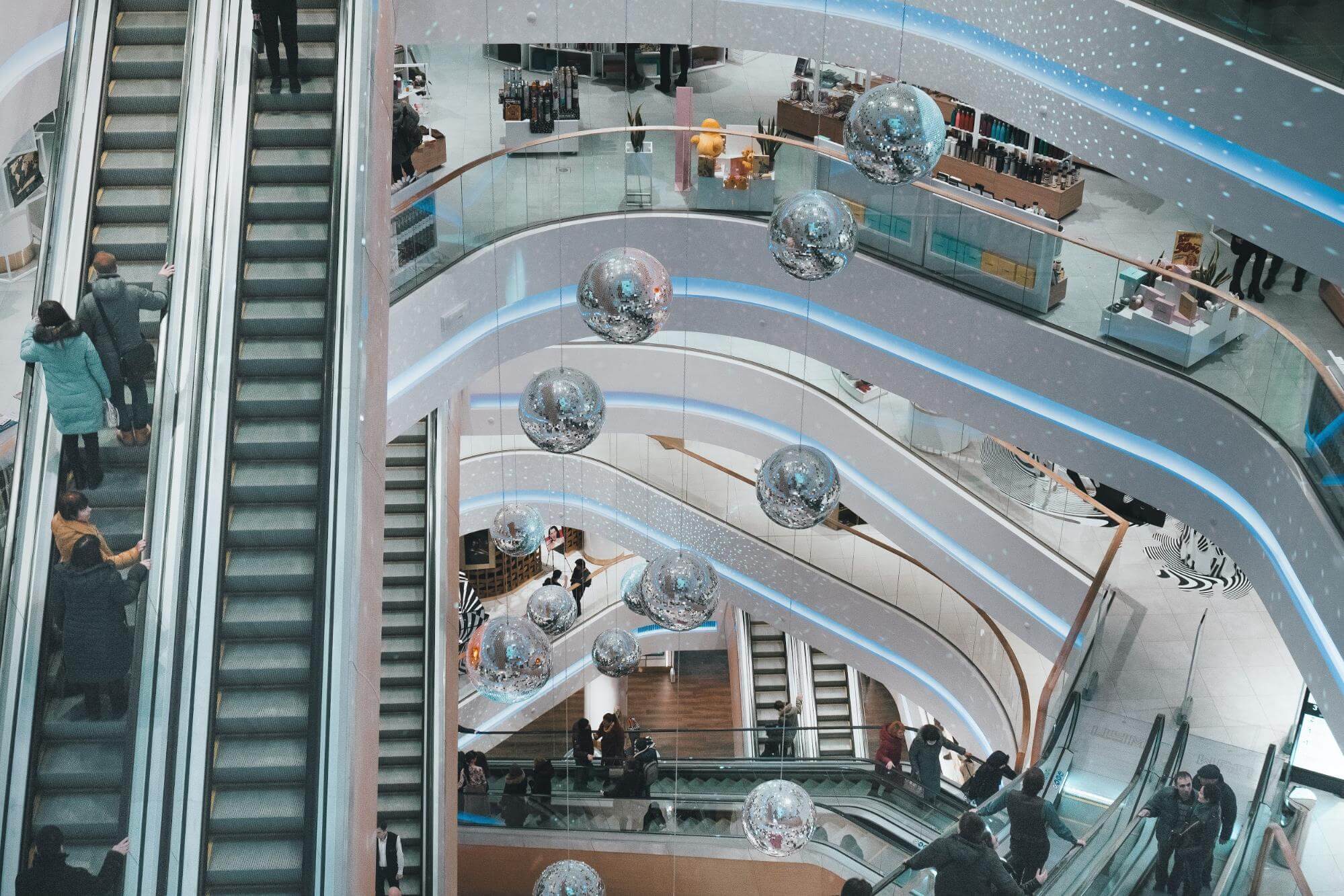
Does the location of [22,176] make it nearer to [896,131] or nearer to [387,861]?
[387,861]

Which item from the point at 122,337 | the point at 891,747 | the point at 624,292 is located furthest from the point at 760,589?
the point at 122,337

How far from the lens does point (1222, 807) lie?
906cm

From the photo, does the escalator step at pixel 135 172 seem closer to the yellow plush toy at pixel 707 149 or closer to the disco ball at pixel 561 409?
the disco ball at pixel 561 409

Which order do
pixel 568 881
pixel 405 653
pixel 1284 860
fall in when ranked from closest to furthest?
pixel 1284 860
pixel 568 881
pixel 405 653

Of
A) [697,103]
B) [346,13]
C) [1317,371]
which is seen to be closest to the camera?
[1317,371]

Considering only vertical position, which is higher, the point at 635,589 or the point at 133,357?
the point at 133,357

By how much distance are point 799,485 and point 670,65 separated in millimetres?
10278

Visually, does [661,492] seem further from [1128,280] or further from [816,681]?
[1128,280]

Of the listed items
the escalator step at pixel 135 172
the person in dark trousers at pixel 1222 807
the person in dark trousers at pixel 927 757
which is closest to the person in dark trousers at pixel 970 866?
the person in dark trousers at pixel 1222 807

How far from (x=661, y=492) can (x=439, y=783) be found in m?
7.64

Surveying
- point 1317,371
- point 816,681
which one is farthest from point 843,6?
point 816,681

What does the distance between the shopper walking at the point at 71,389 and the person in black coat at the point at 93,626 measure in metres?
0.83

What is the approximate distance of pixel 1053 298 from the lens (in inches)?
495

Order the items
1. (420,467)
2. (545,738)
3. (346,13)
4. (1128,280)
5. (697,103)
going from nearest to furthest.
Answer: (346,13)
(1128,280)
(420,467)
(545,738)
(697,103)
